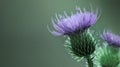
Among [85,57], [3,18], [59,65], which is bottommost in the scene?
[85,57]

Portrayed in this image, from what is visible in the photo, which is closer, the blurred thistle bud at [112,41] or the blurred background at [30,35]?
the blurred thistle bud at [112,41]

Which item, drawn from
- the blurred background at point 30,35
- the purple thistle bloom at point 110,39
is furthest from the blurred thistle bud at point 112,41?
the blurred background at point 30,35

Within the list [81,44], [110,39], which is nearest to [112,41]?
[110,39]

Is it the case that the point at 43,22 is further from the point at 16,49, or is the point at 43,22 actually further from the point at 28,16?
the point at 16,49

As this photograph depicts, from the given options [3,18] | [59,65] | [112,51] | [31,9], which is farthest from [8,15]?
[112,51]

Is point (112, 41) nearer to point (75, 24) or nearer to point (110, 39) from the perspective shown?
point (110, 39)

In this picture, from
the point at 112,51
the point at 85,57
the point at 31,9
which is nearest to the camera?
the point at 85,57

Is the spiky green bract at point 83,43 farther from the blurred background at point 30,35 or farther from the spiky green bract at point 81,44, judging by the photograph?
the blurred background at point 30,35
